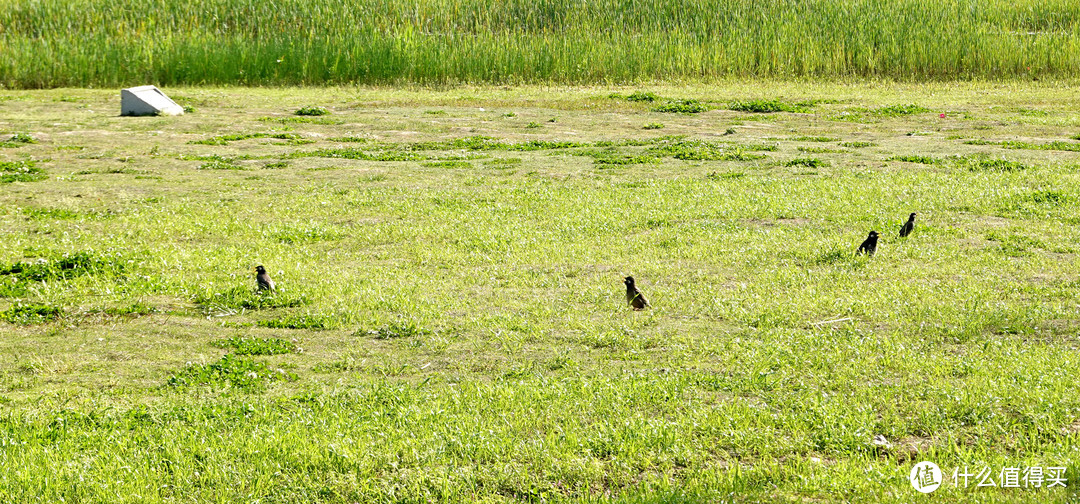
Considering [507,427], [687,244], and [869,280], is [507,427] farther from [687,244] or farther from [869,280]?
[687,244]

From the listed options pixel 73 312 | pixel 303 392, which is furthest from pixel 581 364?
pixel 73 312

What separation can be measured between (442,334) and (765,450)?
126 inches

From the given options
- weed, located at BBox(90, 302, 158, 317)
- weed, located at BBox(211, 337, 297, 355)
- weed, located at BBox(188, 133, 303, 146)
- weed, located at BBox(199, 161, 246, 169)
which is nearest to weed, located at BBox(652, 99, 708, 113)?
weed, located at BBox(188, 133, 303, 146)

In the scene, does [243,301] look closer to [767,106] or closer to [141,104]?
[141,104]

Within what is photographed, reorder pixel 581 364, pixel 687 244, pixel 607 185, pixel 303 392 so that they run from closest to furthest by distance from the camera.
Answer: pixel 303 392 → pixel 581 364 → pixel 687 244 → pixel 607 185

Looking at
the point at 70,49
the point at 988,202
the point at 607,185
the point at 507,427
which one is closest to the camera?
the point at 507,427

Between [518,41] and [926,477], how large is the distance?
82.2 ft

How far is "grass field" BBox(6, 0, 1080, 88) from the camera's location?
2775 centimetres

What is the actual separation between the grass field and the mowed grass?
10693 mm

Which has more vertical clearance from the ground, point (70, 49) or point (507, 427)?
point (70, 49)

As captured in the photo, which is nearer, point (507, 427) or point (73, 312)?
point (507, 427)

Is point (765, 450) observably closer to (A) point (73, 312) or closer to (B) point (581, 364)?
(B) point (581, 364)

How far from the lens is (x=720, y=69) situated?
1142 inches

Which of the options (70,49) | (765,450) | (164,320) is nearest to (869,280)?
(765,450)
